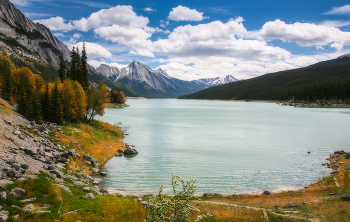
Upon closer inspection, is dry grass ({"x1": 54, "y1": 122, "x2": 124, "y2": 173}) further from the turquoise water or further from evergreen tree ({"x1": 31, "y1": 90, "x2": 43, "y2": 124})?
evergreen tree ({"x1": 31, "y1": 90, "x2": 43, "y2": 124})

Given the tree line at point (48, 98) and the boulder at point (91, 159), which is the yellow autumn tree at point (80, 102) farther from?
the boulder at point (91, 159)

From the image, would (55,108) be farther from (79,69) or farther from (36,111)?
(79,69)

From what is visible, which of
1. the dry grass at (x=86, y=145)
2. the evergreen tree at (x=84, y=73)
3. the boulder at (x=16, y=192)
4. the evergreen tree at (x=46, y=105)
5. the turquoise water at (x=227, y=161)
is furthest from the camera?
the evergreen tree at (x=84, y=73)

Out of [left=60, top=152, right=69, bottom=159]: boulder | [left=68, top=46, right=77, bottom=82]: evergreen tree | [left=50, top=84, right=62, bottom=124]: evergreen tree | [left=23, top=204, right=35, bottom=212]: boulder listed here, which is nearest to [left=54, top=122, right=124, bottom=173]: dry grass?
[left=60, top=152, right=69, bottom=159]: boulder

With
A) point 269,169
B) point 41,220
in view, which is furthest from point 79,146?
point 269,169

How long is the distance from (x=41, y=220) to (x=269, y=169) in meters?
31.0

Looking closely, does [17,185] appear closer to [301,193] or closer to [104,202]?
[104,202]

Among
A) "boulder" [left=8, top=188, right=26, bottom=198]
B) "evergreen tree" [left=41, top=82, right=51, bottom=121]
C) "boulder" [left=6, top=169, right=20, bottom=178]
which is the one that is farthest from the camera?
"evergreen tree" [left=41, top=82, right=51, bottom=121]

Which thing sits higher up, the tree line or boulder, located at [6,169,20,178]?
the tree line

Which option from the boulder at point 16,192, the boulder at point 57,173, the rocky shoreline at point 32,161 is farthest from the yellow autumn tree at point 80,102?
the boulder at point 16,192

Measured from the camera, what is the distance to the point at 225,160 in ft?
125

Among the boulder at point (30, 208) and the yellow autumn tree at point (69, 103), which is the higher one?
the yellow autumn tree at point (69, 103)

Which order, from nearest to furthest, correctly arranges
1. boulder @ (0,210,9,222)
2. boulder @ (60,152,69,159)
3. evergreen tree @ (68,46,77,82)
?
boulder @ (0,210,9,222)
boulder @ (60,152,69,159)
evergreen tree @ (68,46,77,82)

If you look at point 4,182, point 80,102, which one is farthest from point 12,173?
point 80,102
